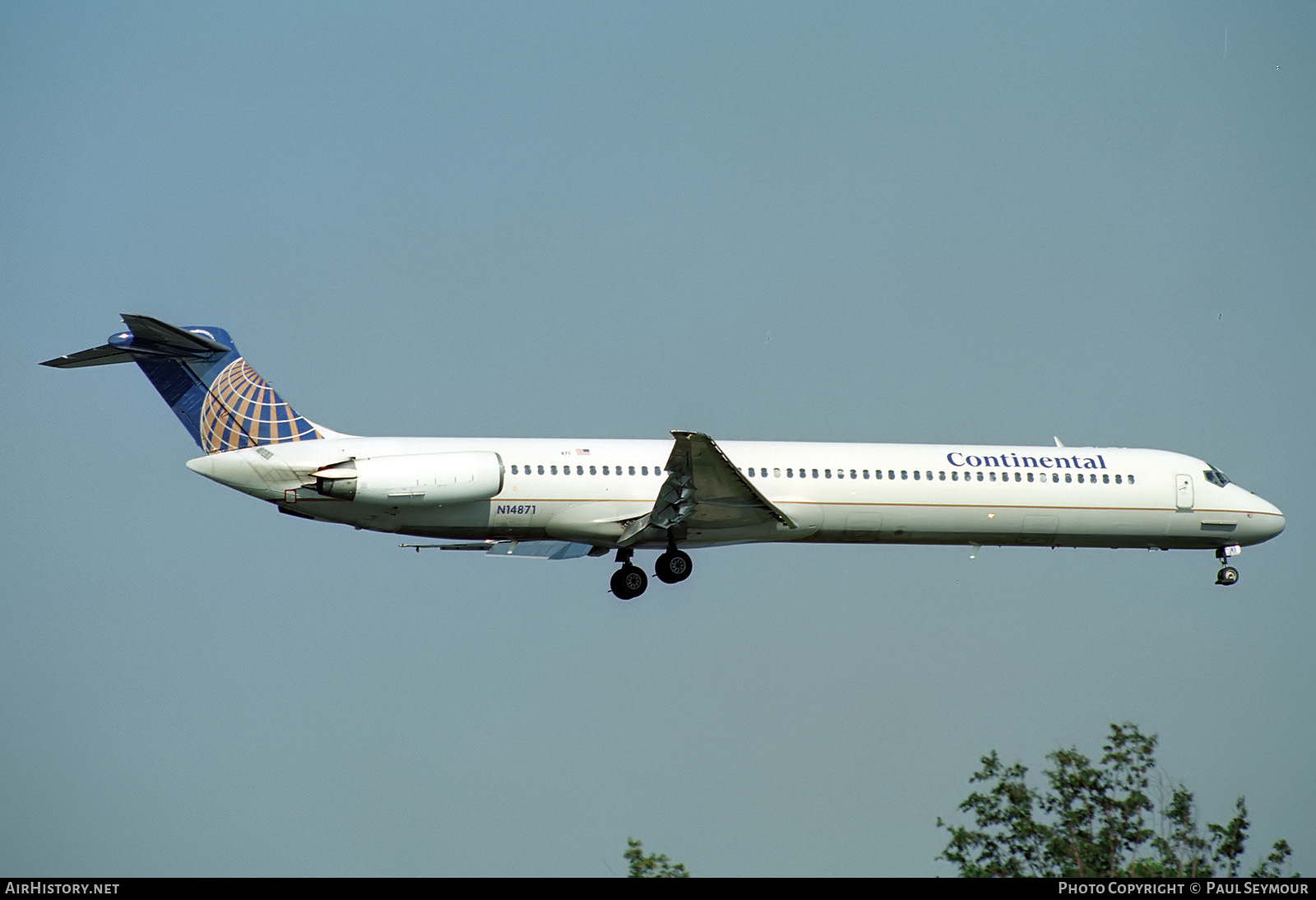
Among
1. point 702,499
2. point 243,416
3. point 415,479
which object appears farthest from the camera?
point 702,499

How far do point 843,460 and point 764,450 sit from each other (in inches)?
59.7

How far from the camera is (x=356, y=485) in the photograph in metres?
26.3

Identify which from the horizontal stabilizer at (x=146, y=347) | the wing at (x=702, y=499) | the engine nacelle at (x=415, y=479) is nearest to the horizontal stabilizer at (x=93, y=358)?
the horizontal stabilizer at (x=146, y=347)

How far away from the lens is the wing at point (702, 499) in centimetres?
2747

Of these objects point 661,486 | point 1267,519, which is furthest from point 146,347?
point 1267,519

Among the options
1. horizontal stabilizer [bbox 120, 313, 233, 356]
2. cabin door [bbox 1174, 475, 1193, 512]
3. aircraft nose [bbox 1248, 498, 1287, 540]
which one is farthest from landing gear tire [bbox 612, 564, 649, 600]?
aircraft nose [bbox 1248, 498, 1287, 540]

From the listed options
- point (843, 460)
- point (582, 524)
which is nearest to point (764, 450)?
point (843, 460)

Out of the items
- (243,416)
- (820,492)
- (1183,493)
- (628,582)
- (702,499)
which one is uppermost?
(1183,493)

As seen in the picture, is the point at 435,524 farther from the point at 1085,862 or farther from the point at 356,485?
the point at 1085,862

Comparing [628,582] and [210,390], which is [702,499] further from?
[210,390]

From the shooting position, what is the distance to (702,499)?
28.5m

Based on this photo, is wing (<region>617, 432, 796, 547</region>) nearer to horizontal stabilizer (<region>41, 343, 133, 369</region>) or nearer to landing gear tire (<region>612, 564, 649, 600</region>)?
landing gear tire (<region>612, 564, 649, 600</region>)

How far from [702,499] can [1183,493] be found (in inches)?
403

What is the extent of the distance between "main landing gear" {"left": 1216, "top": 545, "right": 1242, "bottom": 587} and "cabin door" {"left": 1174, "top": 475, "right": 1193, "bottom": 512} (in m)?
1.51
